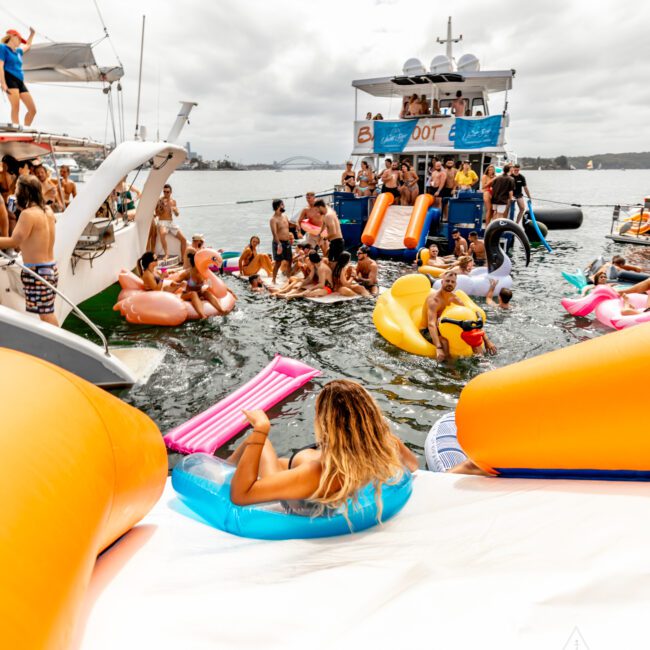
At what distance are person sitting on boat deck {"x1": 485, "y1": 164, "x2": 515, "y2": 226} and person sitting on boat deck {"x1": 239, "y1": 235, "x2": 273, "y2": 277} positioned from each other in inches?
257

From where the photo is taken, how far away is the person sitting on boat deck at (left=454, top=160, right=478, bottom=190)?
14672mm

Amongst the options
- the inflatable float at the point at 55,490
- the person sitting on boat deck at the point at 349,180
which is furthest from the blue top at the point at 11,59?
the person sitting on boat deck at the point at 349,180

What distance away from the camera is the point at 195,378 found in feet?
18.2

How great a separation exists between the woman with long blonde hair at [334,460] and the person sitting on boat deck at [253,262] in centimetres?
873

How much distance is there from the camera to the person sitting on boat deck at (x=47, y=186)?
26.3ft

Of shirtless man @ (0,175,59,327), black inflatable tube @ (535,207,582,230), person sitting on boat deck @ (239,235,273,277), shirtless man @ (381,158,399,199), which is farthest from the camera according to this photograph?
black inflatable tube @ (535,207,582,230)

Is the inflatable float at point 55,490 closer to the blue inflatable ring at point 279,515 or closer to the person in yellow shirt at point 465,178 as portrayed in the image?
the blue inflatable ring at point 279,515

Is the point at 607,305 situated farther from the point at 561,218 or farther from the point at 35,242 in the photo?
the point at 561,218

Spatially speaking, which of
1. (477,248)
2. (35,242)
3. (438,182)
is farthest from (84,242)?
(438,182)

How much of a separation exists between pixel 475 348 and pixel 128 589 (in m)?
5.05

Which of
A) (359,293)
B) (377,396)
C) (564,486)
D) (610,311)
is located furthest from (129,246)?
(564,486)

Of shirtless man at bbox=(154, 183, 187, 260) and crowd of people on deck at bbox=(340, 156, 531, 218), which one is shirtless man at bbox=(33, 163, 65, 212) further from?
crowd of people on deck at bbox=(340, 156, 531, 218)

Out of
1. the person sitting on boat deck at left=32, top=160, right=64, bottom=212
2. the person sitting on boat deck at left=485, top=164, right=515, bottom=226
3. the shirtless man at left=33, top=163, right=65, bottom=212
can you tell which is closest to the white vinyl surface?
the person sitting on boat deck at left=32, top=160, right=64, bottom=212

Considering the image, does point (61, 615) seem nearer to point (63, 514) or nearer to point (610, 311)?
point (63, 514)
